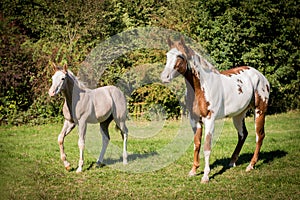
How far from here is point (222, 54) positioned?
1836 centimetres

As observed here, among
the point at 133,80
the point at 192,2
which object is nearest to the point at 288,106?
the point at 192,2

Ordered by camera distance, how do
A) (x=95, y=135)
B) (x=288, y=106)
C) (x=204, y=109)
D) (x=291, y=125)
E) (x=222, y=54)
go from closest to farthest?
(x=204, y=109)
(x=95, y=135)
(x=291, y=125)
(x=222, y=54)
(x=288, y=106)

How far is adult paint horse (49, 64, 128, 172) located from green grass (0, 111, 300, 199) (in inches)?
27.4

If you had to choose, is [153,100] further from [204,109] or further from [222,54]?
[204,109]

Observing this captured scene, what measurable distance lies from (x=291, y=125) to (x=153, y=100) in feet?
18.1

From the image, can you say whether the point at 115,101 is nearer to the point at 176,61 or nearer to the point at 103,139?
the point at 103,139

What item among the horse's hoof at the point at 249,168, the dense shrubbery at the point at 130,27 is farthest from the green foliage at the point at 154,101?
the horse's hoof at the point at 249,168

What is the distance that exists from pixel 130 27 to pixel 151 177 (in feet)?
40.7

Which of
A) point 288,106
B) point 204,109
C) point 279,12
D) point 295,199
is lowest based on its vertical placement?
point 288,106

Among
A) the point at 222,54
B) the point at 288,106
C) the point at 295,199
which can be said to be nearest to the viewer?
the point at 295,199

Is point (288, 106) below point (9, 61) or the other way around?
below

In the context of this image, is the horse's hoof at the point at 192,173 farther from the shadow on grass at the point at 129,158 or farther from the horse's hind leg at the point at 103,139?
the horse's hind leg at the point at 103,139

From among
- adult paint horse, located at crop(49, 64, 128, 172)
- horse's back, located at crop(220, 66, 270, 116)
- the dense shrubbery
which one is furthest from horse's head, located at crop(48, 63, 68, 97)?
the dense shrubbery

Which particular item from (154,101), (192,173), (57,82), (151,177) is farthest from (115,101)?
(154,101)
